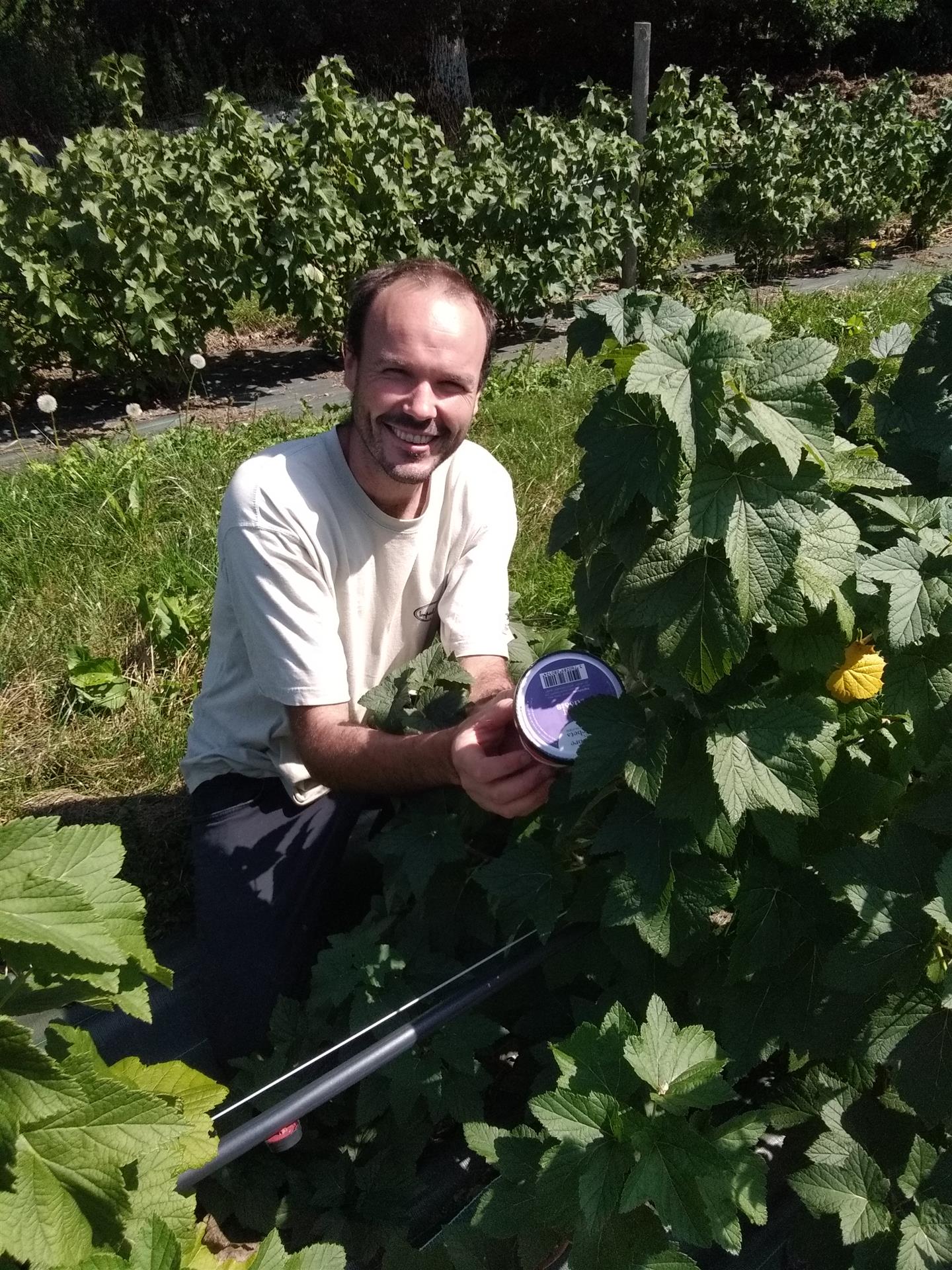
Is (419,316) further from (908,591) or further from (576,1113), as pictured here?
(576,1113)

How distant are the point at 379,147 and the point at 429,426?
503 centimetres

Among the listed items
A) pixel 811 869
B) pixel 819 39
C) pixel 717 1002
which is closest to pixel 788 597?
pixel 811 869

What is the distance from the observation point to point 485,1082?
1785 mm

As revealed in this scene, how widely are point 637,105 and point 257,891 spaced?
7.30m

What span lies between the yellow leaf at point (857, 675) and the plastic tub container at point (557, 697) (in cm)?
31

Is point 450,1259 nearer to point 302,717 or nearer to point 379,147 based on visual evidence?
point 302,717

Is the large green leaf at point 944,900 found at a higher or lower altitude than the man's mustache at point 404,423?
lower

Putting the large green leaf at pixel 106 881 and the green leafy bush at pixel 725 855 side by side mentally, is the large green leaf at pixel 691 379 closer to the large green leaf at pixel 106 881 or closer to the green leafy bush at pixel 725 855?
the green leafy bush at pixel 725 855

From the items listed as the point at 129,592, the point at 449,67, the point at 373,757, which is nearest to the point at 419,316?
the point at 373,757

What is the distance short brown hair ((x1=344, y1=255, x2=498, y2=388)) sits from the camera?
230 cm

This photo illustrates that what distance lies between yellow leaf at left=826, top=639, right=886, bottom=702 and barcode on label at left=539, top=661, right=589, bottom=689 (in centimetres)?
36

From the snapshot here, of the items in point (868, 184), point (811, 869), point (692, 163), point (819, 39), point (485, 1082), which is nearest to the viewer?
point (811, 869)

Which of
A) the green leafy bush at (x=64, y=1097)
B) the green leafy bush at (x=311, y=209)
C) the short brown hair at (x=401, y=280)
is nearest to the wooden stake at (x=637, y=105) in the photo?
the green leafy bush at (x=311, y=209)

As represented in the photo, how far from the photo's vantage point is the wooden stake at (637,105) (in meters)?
7.44
